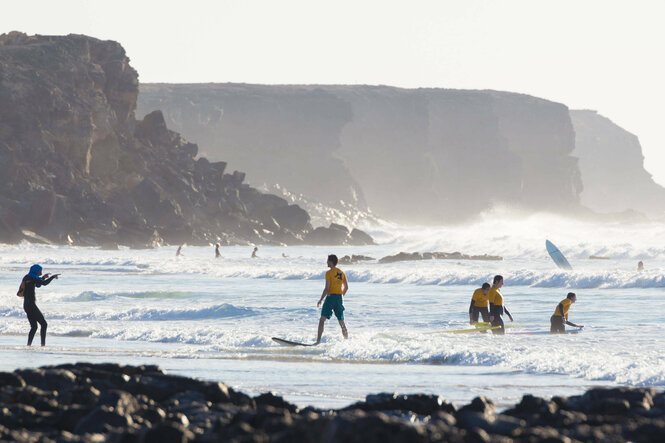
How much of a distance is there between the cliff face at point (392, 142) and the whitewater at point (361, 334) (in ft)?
438

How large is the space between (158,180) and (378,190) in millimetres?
98793

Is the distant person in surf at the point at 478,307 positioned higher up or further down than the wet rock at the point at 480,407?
higher up

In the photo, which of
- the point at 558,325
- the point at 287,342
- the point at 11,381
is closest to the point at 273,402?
the point at 11,381

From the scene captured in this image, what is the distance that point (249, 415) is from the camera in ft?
20.7

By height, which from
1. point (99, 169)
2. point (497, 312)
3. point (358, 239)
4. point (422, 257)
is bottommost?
point (497, 312)

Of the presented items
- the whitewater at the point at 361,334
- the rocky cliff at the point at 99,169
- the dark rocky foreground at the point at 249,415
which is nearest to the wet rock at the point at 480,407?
the dark rocky foreground at the point at 249,415

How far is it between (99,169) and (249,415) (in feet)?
259

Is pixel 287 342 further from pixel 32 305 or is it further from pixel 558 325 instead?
pixel 558 325

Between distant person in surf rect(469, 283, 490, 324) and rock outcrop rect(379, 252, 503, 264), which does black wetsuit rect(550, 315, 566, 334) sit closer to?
distant person in surf rect(469, 283, 490, 324)

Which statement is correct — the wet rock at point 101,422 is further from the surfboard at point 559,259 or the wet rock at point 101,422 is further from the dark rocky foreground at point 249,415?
the surfboard at point 559,259

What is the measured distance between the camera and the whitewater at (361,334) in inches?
420

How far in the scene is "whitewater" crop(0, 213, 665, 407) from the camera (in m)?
10.7

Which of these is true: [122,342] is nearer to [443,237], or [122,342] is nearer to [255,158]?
[443,237]

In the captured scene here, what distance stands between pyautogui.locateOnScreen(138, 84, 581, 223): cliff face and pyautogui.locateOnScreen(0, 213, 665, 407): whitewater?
438 feet
